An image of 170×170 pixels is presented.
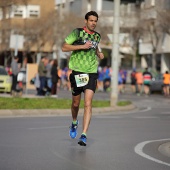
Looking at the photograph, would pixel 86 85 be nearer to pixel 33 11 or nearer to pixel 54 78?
pixel 54 78

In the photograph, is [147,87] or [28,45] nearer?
[147,87]

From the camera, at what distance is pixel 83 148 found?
12.1 meters

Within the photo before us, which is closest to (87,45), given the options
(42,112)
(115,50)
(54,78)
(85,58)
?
(85,58)

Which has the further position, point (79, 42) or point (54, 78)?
point (54, 78)

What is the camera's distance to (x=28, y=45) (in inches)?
3194

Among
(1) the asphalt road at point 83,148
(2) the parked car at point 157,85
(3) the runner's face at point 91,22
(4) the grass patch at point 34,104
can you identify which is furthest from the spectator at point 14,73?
(2) the parked car at point 157,85

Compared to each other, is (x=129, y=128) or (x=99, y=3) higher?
(x=99, y=3)

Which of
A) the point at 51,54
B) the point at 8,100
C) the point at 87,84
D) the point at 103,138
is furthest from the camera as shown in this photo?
the point at 51,54

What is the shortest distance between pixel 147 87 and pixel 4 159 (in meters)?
38.1

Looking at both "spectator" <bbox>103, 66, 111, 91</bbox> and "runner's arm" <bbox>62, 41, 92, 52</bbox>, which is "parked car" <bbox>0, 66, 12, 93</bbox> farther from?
"runner's arm" <bbox>62, 41, 92, 52</bbox>

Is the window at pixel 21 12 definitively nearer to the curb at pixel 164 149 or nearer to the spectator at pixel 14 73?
the spectator at pixel 14 73

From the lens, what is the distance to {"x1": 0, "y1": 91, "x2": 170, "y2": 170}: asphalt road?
10.1 m

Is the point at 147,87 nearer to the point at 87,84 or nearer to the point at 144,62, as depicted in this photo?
the point at 144,62

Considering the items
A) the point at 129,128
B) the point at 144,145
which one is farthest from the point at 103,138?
the point at 129,128
